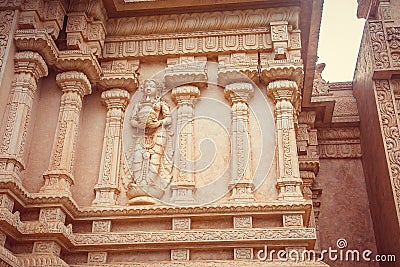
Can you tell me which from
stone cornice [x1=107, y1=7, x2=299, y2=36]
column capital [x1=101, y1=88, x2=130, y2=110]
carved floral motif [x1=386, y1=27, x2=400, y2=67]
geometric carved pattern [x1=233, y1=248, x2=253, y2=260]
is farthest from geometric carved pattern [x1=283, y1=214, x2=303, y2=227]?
carved floral motif [x1=386, y1=27, x2=400, y2=67]

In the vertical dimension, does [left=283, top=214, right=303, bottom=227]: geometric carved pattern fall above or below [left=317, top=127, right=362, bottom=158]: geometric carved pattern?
below

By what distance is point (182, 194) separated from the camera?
6039mm

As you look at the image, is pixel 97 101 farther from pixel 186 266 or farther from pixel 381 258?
pixel 381 258

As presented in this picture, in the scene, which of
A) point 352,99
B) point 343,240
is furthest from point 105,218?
point 352,99

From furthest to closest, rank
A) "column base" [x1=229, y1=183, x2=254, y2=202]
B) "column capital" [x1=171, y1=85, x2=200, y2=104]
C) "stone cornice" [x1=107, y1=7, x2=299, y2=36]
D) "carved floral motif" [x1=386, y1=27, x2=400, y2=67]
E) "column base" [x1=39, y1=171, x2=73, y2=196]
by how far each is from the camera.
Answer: "carved floral motif" [x1=386, y1=27, x2=400, y2=67] < "stone cornice" [x1=107, y1=7, x2=299, y2=36] < "column capital" [x1=171, y1=85, x2=200, y2=104] < "column base" [x1=229, y1=183, x2=254, y2=202] < "column base" [x1=39, y1=171, x2=73, y2=196]

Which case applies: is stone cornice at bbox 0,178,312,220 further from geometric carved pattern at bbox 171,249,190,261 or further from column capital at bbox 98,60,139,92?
column capital at bbox 98,60,139,92

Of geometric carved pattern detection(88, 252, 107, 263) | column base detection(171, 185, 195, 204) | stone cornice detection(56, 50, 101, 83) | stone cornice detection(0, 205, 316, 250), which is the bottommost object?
geometric carved pattern detection(88, 252, 107, 263)

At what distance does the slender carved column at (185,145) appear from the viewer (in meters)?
6.07

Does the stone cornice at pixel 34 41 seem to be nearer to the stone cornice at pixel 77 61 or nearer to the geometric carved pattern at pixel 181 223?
the stone cornice at pixel 77 61

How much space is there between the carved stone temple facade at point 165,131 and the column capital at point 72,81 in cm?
1

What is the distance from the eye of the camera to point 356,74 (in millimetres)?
9445

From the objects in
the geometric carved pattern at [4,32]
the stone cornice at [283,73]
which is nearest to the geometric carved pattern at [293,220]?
the stone cornice at [283,73]

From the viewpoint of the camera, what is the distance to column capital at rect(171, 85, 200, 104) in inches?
265

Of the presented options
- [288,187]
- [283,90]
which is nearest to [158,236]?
[288,187]
